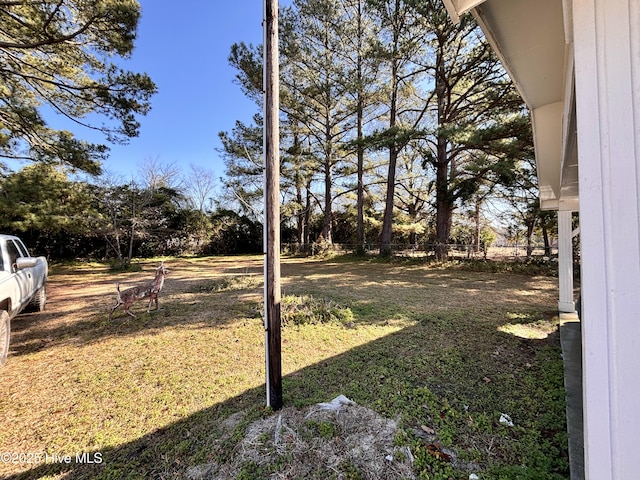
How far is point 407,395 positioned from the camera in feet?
8.03

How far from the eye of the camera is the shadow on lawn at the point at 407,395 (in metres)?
1.81

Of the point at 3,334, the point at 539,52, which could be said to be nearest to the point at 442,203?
the point at 539,52

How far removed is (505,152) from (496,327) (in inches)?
283

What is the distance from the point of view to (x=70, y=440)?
201 centimetres

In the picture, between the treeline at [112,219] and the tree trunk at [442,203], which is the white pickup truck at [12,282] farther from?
the tree trunk at [442,203]

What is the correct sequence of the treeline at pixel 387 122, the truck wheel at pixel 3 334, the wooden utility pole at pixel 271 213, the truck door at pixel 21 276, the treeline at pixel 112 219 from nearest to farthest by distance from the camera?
the wooden utility pole at pixel 271 213
the truck wheel at pixel 3 334
the truck door at pixel 21 276
the treeline at pixel 112 219
the treeline at pixel 387 122

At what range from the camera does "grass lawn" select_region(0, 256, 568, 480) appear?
1.86 metres

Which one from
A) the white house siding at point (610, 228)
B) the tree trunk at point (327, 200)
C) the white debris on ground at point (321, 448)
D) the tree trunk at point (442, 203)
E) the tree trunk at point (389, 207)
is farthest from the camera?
the tree trunk at point (327, 200)

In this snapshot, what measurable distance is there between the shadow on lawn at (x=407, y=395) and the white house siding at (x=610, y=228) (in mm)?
1313

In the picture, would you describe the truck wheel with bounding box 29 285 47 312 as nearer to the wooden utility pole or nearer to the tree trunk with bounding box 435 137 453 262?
the wooden utility pole

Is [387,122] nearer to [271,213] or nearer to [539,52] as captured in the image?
[539,52]

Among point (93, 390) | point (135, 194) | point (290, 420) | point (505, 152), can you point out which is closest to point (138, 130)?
point (135, 194)

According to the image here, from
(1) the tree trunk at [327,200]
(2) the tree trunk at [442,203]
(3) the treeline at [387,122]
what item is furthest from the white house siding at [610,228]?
(1) the tree trunk at [327,200]

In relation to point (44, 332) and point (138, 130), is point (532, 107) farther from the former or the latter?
point (138, 130)
